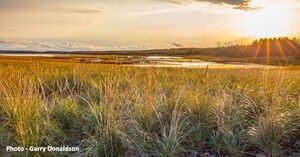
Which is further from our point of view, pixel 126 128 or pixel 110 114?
pixel 126 128

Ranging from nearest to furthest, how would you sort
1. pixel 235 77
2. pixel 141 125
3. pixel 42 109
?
pixel 141 125 → pixel 42 109 → pixel 235 77

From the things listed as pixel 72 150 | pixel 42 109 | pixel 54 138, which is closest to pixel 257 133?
pixel 72 150

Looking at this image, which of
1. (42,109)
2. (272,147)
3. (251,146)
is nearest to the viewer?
(272,147)

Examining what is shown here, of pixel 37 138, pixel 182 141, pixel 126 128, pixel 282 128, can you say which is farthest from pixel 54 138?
pixel 282 128

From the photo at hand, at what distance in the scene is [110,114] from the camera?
5293mm

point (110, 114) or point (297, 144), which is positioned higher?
point (110, 114)

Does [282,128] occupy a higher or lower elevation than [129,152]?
higher

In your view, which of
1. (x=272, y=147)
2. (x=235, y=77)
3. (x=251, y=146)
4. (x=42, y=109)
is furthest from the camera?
(x=235, y=77)

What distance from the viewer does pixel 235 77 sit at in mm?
14859

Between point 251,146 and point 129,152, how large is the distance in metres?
1.91

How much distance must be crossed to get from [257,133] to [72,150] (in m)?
2.79

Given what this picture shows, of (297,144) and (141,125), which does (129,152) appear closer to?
(141,125)

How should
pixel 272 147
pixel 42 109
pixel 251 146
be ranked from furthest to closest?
1. pixel 42 109
2. pixel 251 146
3. pixel 272 147

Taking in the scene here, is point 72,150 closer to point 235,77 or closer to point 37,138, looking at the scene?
point 37,138
